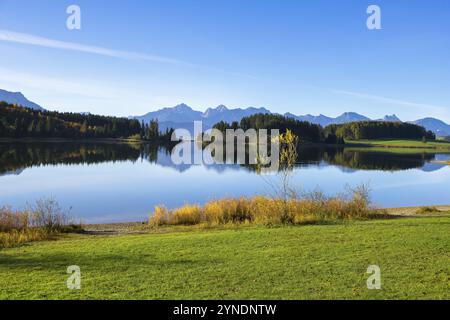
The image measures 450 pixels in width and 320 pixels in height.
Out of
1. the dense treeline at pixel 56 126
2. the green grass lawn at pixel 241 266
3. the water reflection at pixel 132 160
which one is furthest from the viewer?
the dense treeline at pixel 56 126

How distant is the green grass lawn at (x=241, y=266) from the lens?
812 cm

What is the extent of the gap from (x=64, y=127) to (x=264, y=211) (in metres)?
150

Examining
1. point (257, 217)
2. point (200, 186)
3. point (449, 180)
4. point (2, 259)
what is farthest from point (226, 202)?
point (449, 180)

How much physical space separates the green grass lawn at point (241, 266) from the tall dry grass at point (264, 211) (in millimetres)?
4873

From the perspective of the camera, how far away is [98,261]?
426 inches

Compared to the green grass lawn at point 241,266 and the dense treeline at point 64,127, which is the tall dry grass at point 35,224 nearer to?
the green grass lawn at point 241,266

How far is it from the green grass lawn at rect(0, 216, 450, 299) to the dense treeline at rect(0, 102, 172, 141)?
413 feet

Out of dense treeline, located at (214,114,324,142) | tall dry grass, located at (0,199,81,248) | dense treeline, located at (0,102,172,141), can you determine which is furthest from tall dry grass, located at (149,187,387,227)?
dense treeline, located at (214,114,324,142)

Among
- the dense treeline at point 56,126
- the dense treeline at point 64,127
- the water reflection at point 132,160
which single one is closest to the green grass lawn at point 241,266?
the water reflection at point 132,160

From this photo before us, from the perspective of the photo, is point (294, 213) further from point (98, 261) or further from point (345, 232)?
point (98, 261)

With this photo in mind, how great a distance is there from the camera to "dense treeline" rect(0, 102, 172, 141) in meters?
130

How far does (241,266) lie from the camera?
1002 cm

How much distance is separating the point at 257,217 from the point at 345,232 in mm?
5463

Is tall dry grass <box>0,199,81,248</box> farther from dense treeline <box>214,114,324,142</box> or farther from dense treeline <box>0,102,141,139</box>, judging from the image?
dense treeline <box>214,114,324,142</box>
